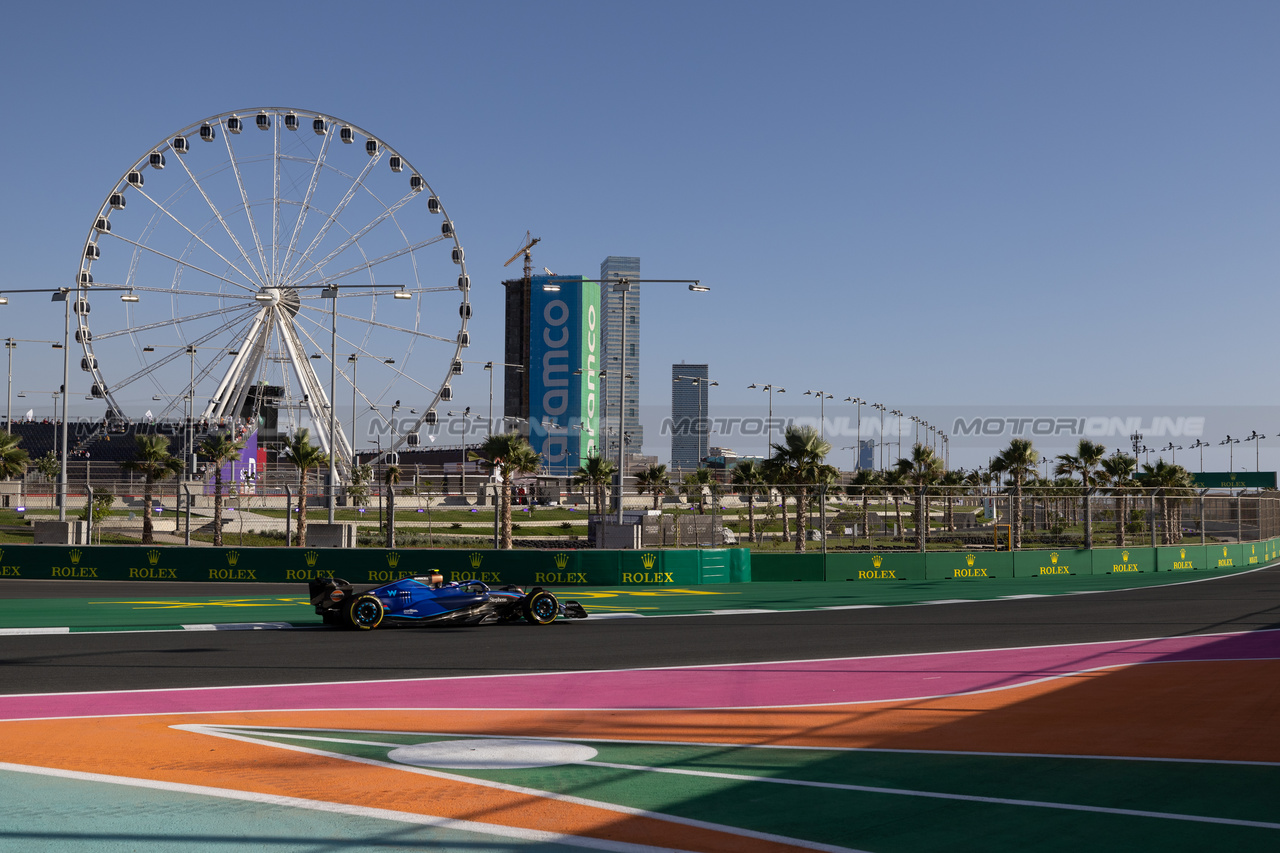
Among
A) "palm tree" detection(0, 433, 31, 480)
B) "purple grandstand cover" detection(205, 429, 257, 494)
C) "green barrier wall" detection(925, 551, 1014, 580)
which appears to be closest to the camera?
"green barrier wall" detection(925, 551, 1014, 580)

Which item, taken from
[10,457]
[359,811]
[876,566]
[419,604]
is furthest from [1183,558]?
[10,457]

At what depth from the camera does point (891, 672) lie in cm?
1246

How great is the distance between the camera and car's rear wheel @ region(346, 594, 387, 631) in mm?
16281

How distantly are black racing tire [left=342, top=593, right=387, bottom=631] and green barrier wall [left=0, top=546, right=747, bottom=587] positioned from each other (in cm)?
925

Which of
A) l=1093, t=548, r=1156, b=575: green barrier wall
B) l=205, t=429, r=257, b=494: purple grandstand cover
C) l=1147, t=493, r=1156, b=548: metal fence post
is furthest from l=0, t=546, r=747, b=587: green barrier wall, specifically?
l=205, t=429, r=257, b=494: purple grandstand cover

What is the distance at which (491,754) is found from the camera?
803cm

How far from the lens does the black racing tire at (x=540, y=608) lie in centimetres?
1722

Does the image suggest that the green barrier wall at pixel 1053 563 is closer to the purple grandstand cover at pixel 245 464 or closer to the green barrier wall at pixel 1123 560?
the green barrier wall at pixel 1123 560

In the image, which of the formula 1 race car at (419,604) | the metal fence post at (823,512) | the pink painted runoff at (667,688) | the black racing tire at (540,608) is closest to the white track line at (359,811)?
the pink painted runoff at (667,688)

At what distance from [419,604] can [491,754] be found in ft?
29.3

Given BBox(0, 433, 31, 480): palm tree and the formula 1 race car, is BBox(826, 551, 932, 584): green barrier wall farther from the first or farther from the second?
BBox(0, 433, 31, 480): palm tree

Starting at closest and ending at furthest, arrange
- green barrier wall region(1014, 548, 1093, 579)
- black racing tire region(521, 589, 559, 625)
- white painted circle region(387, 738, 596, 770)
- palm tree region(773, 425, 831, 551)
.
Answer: white painted circle region(387, 738, 596, 770)
black racing tire region(521, 589, 559, 625)
green barrier wall region(1014, 548, 1093, 579)
palm tree region(773, 425, 831, 551)

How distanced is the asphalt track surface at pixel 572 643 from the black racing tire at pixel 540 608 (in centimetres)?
26

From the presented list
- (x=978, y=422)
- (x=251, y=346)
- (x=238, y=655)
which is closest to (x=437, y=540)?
(x=251, y=346)
